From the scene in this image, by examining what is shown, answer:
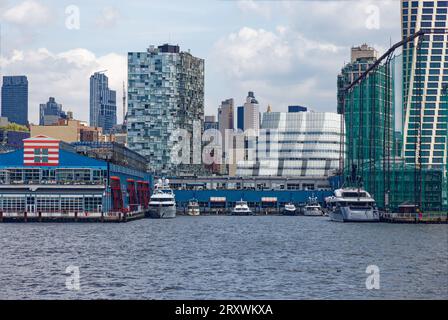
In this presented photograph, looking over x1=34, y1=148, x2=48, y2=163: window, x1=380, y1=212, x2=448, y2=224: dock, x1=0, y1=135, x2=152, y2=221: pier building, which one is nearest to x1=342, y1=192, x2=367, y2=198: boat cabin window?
x1=380, y1=212, x2=448, y2=224: dock

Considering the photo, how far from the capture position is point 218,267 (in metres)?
66.8

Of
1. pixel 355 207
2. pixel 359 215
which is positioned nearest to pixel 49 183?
pixel 355 207

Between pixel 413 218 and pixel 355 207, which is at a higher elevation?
pixel 355 207

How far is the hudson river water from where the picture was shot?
50.7 metres

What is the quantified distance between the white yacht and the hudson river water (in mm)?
63415

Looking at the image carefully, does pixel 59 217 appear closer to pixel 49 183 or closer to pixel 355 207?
pixel 49 183

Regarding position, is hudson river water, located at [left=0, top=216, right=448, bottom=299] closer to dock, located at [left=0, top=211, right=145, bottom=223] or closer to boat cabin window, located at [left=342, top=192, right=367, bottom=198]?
dock, located at [left=0, top=211, right=145, bottom=223]

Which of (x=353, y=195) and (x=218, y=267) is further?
(x=353, y=195)

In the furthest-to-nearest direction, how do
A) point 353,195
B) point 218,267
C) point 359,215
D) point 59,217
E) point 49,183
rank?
point 353,195 → point 359,215 → point 49,183 → point 59,217 → point 218,267

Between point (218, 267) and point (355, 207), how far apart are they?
115821mm

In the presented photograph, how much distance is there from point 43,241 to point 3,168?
65837 millimetres

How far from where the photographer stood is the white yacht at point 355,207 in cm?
17662

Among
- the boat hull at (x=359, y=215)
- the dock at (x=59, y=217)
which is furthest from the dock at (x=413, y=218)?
the dock at (x=59, y=217)
